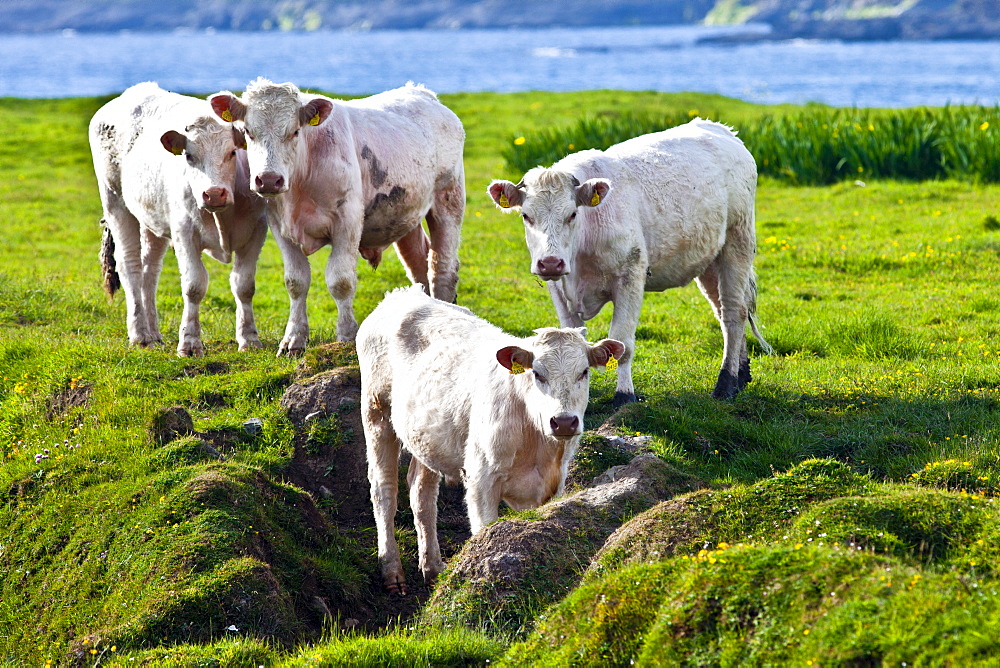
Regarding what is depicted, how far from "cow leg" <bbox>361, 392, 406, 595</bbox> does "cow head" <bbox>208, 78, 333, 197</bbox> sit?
2747 mm

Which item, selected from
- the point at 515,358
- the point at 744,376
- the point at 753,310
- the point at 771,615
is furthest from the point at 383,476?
the point at 753,310

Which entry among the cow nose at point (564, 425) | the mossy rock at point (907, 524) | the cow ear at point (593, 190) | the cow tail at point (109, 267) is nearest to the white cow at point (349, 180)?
the cow ear at point (593, 190)

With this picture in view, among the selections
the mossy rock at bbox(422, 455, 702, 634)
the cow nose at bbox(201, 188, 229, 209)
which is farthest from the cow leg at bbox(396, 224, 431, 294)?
the mossy rock at bbox(422, 455, 702, 634)

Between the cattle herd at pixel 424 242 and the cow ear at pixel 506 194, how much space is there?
2cm

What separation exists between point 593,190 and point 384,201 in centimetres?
300

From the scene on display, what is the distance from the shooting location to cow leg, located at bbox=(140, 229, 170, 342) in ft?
41.0

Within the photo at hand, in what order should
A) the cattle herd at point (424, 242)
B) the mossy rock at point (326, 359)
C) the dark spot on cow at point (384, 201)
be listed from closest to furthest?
the cattle herd at point (424, 242)
the mossy rock at point (326, 359)
the dark spot on cow at point (384, 201)

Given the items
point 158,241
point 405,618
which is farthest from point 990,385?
point 158,241

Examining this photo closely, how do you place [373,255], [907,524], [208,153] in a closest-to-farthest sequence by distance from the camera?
[907,524]
[208,153]
[373,255]

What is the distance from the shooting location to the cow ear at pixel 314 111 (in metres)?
10.4

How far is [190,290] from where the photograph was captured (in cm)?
1141

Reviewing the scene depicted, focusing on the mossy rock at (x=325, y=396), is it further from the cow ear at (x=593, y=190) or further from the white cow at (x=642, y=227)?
the cow ear at (x=593, y=190)

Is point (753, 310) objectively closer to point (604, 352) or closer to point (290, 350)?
point (290, 350)

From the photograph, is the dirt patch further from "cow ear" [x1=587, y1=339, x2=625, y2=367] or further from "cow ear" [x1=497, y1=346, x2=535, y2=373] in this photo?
"cow ear" [x1=587, y1=339, x2=625, y2=367]
